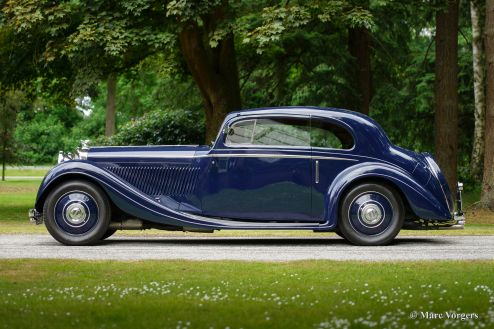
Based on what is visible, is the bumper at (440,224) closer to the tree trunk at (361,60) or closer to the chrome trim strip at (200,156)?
the chrome trim strip at (200,156)

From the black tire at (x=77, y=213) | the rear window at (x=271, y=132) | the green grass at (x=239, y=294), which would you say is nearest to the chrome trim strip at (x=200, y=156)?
the rear window at (x=271, y=132)

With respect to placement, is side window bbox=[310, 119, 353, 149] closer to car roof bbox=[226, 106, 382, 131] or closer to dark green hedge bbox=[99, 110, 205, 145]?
car roof bbox=[226, 106, 382, 131]

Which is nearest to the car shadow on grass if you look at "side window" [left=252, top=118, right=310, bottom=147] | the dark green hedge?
"side window" [left=252, top=118, right=310, bottom=147]

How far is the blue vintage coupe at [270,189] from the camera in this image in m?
11.6

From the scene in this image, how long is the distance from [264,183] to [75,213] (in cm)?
243

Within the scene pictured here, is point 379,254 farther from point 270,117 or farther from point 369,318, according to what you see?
point 369,318

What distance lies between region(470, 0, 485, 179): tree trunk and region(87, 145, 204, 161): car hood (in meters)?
17.1

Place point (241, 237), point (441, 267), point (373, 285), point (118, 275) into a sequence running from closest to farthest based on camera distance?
point (373, 285), point (118, 275), point (441, 267), point (241, 237)

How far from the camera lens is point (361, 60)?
1027 inches

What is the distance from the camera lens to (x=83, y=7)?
19469 millimetres

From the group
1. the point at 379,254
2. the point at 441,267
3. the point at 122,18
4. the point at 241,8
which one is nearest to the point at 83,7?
the point at 122,18

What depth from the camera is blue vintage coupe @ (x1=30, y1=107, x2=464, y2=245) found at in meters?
11.6

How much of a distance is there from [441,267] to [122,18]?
1162 cm

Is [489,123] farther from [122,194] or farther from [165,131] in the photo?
[122,194]
